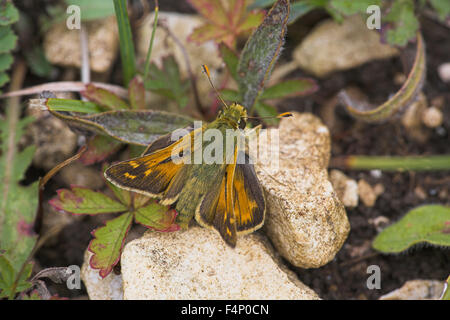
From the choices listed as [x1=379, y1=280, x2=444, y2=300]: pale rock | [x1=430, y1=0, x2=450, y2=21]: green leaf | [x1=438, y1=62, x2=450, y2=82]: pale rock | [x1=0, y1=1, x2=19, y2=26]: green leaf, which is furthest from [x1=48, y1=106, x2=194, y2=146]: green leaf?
[x1=438, y1=62, x2=450, y2=82]: pale rock

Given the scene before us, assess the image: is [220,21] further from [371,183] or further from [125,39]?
[371,183]

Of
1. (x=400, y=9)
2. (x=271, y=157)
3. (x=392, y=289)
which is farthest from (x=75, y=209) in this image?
(x=400, y=9)

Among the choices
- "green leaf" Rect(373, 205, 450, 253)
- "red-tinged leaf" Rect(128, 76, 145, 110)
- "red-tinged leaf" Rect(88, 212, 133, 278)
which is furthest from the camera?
"red-tinged leaf" Rect(128, 76, 145, 110)

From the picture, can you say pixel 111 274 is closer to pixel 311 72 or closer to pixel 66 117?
pixel 66 117

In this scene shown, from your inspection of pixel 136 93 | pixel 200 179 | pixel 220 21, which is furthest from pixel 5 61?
pixel 200 179

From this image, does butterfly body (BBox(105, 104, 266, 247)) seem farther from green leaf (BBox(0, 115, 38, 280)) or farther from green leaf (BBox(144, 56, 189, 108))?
green leaf (BBox(0, 115, 38, 280))

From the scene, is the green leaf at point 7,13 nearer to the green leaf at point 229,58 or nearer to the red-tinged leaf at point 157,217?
the green leaf at point 229,58
